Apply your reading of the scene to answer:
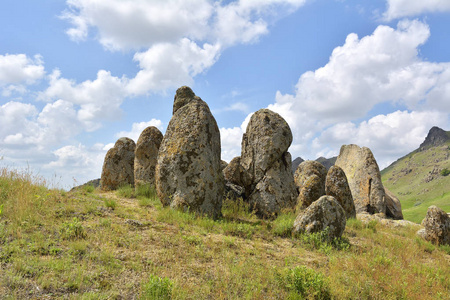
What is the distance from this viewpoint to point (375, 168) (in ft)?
61.6

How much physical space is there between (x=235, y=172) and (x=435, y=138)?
156 metres

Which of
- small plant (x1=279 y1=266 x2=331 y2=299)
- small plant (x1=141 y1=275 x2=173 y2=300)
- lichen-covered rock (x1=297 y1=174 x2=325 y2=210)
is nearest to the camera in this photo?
small plant (x1=141 y1=275 x2=173 y2=300)

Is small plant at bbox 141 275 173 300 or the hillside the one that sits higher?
the hillside

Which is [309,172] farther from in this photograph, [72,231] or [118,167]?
[72,231]

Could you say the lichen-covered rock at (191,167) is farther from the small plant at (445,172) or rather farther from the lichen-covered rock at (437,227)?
Answer: the small plant at (445,172)

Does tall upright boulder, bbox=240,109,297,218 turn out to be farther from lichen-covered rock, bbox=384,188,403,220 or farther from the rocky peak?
the rocky peak

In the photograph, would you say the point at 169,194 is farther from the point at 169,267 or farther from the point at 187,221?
the point at 169,267

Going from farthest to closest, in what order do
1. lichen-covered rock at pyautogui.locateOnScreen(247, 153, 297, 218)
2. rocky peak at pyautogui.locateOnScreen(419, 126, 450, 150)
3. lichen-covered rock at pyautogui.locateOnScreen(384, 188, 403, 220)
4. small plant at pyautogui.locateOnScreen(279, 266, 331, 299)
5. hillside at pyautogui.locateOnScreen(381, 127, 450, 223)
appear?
1. rocky peak at pyautogui.locateOnScreen(419, 126, 450, 150)
2. hillside at pyautogui.locateOnScreen(381, 127, 450, 223)
3. lichen-covered rock at pyautogui.locateOnScreen(384, 188, 403, 220)
4. lichen-covered rock at pyautogui.locateOnScreen(247, 153, 297, 218)
5. small plant at pyautogui.locateOnScreen(279, 266, 331, 299)

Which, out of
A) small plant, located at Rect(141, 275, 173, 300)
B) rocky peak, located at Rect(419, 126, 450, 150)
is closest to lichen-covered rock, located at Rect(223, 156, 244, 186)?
small plant, located at Rect(141, 275, 173, 300)

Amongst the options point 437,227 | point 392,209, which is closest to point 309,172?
point 437,227

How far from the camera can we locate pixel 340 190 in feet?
46.9

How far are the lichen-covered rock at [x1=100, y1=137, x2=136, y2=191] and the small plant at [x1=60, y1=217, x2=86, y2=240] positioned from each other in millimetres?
9533

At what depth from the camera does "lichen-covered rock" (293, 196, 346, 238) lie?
9672mm

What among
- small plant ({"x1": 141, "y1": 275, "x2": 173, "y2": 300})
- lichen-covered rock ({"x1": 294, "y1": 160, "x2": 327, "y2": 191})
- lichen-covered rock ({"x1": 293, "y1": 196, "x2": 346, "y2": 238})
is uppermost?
lichen-covered rock ({"x1": 294, "y1": 160, "x2": 327, "y2": 191})
